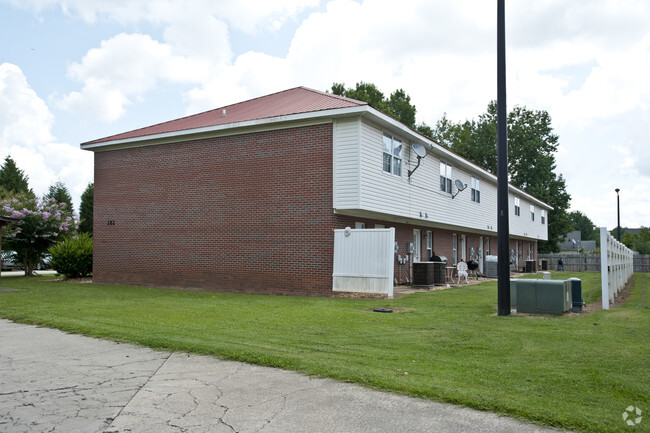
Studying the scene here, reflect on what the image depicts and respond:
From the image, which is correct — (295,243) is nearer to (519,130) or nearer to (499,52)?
(499,52)

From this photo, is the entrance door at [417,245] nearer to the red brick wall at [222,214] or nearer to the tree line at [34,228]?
the red brick wall at [222,214]

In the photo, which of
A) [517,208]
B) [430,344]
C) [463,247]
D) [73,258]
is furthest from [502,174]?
[517,208]

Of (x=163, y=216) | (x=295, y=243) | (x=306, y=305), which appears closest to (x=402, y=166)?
(x=295, y=243)

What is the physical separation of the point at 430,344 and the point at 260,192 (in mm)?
10346

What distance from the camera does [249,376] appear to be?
220 inches

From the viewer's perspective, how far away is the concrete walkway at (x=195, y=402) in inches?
162

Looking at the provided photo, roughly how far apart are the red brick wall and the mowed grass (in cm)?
330

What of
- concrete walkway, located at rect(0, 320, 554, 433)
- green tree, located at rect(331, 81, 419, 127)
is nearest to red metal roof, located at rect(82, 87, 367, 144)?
concrete walkway, located at rect(0, 320, 554, 433)

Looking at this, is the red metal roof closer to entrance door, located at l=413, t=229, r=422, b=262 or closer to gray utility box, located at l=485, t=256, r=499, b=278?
entrance door, located at l=413, t=229, r=422, b=262

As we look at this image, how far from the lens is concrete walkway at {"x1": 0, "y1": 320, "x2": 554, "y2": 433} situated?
411 cm

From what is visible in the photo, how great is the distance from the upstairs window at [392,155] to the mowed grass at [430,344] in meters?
5.74

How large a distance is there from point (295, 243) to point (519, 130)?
142ft

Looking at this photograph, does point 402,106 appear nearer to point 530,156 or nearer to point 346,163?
point 530,156

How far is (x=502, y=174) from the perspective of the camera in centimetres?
998
